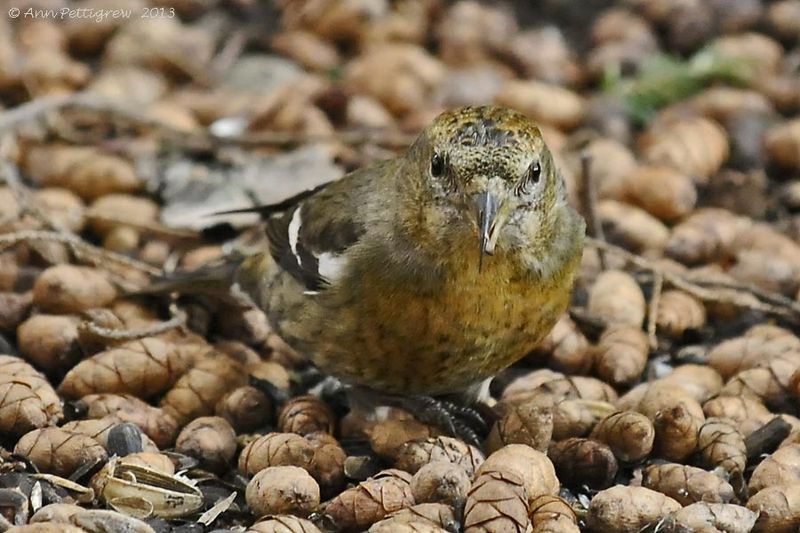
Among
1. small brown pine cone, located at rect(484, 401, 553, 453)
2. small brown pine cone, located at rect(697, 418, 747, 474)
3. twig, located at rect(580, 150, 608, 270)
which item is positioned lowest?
small brown pine cone, located at rect(697, 418, 747, 474)

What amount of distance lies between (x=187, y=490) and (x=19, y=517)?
0.39 meters

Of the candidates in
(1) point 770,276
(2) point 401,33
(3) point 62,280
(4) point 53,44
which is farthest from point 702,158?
(4) point 53,44

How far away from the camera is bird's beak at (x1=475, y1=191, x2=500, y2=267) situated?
2.77m

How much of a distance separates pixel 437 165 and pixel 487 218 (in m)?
0.25

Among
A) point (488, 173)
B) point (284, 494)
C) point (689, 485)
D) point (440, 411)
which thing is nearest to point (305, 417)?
point (440, 411)

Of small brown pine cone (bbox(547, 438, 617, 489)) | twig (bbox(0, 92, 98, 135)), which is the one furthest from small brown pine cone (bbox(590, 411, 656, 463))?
twig (bbox(0, 92, 98, 135))

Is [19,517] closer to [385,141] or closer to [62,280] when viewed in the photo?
[62,280]

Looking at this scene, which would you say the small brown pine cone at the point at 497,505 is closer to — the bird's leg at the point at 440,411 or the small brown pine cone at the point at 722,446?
the bird's leg at the point at 440,411

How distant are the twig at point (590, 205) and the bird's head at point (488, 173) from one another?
3.09 feet

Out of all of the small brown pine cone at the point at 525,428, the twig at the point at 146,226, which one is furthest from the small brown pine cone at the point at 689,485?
the twig at the point at 146,226

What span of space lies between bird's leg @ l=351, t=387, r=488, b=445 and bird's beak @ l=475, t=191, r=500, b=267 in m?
0.56

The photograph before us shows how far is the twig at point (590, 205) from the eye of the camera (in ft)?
13.1

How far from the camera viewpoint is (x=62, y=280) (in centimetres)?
363

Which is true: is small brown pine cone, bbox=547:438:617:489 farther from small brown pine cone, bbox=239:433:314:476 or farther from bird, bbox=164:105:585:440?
small brown pine cone, bbox=239:433:314:476
